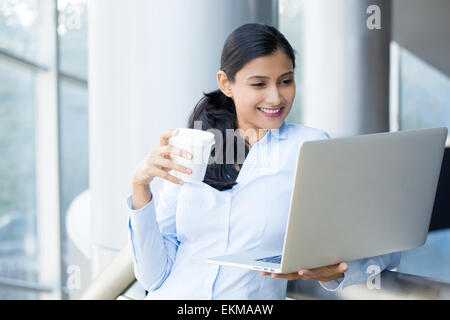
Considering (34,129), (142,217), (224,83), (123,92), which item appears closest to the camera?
(142,217)

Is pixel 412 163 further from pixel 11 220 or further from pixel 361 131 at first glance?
pixel 11 220

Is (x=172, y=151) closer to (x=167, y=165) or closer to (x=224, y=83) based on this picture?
(x=167, y=165)

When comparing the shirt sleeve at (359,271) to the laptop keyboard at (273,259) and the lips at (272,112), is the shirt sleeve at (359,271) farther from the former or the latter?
the lips at (272,112)

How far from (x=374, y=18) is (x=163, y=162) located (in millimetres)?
3520

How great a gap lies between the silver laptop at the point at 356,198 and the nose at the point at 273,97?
34 cm

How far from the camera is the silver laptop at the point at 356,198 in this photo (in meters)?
1.03

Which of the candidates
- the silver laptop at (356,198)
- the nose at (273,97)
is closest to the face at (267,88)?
the nose at (273,97)

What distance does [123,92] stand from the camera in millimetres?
2006

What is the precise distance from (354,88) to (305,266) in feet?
12.2

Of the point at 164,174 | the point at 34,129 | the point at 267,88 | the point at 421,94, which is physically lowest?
the point at 164,174

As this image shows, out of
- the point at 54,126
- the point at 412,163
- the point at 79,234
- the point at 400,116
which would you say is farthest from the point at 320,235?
the point at 400,116

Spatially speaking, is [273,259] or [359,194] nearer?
[359,194]

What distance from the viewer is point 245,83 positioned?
138 centimetres

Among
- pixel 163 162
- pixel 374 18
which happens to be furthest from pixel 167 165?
pixel 374 18
